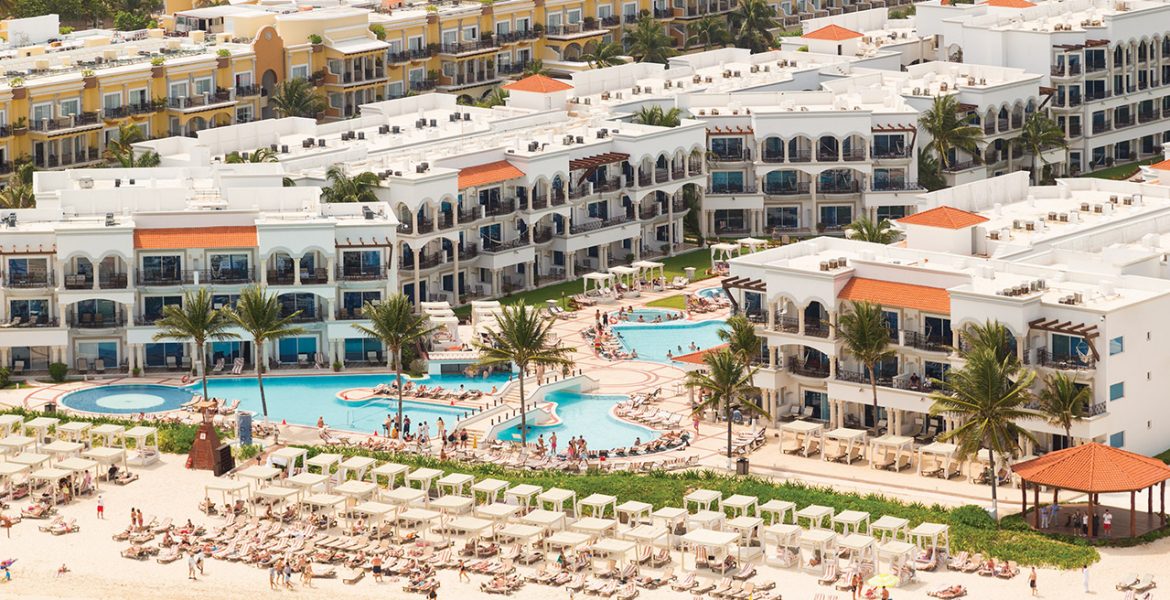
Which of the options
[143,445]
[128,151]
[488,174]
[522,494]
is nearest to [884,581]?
[522,494]

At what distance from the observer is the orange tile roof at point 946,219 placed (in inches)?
5022

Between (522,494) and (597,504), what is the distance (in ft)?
10.3

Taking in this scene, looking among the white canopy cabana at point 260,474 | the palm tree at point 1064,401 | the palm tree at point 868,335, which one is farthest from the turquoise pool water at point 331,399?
the palm tree at point 1064,401

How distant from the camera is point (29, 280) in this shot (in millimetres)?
131875

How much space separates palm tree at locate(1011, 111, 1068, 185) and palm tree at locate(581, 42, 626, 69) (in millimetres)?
34135

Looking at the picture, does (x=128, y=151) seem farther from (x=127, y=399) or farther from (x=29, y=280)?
(x=127, y=399)

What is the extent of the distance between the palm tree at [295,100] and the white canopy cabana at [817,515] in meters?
74.5

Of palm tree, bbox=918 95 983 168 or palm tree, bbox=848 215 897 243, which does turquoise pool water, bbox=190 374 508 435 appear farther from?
palm tree, bbox=918 95 983 168

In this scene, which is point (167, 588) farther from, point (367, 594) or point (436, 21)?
point (436, 21)

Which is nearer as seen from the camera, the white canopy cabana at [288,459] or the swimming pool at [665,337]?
the white canopy cabana at [288,459]

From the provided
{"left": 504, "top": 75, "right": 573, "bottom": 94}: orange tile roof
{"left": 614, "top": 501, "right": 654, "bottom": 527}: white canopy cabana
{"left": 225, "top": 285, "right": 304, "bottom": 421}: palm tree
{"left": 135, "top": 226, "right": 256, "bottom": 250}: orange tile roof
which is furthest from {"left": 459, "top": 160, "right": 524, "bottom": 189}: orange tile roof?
{"left": 614, "top": 501, "right": 654, "bottom": 527}: white canopy cabana

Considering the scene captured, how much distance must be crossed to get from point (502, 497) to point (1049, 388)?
934 inches

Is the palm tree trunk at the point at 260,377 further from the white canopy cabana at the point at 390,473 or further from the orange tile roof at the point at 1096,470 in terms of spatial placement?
the orange tile roof at the point at 1096,470

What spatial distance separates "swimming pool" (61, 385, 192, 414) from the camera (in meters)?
127
